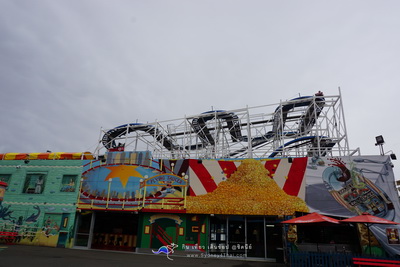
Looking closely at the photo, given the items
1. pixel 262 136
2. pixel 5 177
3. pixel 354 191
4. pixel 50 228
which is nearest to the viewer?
pixel 354 191

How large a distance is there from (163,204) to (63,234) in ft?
26.0

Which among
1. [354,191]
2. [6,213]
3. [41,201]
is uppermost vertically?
[354,191]

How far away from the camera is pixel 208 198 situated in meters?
18.0

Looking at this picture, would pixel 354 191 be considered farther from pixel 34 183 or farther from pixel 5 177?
pixel 5 177

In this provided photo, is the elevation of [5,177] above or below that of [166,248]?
above

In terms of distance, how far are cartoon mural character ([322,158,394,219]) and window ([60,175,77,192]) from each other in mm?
18511

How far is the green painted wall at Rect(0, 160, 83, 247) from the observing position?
19453mm

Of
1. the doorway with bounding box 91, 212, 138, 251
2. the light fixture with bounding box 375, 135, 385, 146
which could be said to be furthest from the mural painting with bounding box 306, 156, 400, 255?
the doorway with bounding box 91, 212, 138, 251

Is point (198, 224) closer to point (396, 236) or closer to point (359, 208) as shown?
point (359, 208)

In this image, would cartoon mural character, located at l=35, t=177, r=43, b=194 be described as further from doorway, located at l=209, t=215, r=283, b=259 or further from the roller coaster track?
doorway, located at l=209, t=215, r=283, b=259

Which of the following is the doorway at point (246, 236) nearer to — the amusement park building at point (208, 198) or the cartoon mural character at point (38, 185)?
the amusement park building at point (208, 198)

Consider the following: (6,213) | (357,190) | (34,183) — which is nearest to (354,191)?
(357,190)

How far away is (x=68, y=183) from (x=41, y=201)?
245 centimetres

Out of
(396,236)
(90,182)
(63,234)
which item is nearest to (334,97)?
(396,236)
